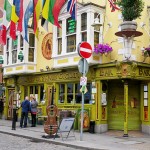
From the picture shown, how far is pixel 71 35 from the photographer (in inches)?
738

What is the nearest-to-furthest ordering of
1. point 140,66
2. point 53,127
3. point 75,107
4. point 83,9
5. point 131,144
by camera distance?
point 131,144 → point 53,127 → point 140,66 → point 83,9 → point 75,107

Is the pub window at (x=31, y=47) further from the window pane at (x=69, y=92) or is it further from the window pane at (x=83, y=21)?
the window pane at (x=83, y=21)

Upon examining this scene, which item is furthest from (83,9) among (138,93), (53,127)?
(53,127)

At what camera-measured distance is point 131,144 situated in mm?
13609

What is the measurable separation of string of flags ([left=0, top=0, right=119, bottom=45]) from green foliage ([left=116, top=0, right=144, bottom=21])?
101cm

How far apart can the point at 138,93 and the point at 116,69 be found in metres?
2.13

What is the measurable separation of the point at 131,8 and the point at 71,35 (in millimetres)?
4408

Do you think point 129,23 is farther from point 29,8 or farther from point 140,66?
point 29,8

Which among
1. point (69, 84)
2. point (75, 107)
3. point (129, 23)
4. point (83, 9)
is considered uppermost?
point (83, 9)

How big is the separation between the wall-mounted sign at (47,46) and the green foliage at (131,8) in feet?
21.9

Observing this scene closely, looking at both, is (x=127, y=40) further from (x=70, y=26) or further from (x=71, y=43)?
(x=70, y=26)

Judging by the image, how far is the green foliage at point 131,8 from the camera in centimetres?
1516

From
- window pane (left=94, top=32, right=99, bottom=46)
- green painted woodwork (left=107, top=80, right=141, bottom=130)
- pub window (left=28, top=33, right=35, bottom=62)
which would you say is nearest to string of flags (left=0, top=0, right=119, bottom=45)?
pub window (left=28, top=33, right=35, bottom=62)

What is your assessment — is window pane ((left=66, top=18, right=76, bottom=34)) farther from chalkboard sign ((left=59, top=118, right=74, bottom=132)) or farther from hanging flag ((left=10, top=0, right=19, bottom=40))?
chalkboard sign ((left=59, top=118, right=74, bottom=132))
